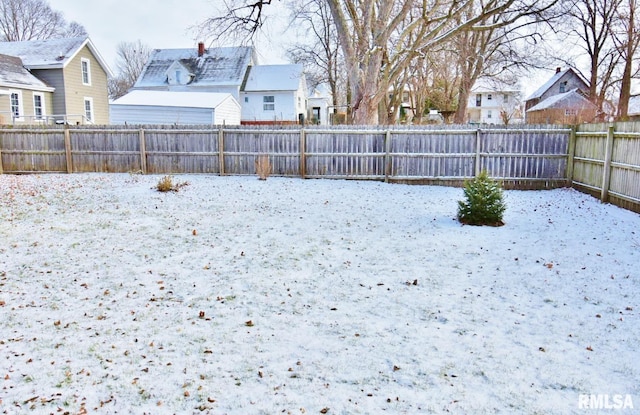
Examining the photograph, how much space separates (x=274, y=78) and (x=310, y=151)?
71.8ft

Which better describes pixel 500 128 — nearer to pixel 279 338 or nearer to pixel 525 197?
pixel 525 197

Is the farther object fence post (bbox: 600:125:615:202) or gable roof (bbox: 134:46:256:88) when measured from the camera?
gable roof (bbox: 134:46:256:88)

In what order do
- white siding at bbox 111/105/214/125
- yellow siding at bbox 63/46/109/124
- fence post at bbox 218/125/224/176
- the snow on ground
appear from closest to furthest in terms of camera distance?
the snow on ground < fence post at bbox 218/125/224/176 < yellow siding at bbox 63/46/109/124 < white siding at bbox 111/105/214/125

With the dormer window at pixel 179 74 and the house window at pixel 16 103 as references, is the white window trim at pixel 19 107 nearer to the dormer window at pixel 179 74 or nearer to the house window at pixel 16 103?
the house window at pixel 16 103

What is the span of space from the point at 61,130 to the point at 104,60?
45.8ft

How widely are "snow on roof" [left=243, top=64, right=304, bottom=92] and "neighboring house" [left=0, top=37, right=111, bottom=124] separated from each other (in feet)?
33.6

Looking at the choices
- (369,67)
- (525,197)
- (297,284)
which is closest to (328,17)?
(369,67)

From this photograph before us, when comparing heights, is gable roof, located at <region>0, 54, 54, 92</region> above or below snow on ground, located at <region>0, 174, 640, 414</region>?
above

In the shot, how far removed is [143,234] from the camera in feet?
22.2

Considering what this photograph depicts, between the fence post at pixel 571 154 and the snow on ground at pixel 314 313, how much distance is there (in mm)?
3709

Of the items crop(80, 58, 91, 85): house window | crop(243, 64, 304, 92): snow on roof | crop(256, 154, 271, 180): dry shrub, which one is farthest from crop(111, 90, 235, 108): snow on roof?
crop(256, 154, 271, 180): dry shrub

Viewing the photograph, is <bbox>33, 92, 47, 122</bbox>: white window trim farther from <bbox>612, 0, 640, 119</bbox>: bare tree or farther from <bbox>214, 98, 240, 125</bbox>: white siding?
<bbox>612, 0, 640, 119</bbox>: bare tree

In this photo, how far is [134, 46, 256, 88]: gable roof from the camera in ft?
103

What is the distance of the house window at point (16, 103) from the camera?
20453 millimetres
